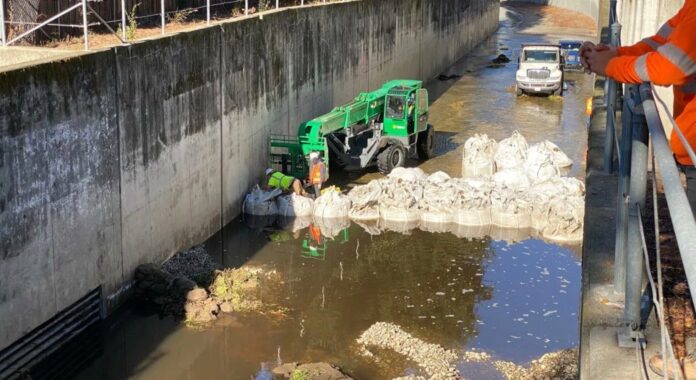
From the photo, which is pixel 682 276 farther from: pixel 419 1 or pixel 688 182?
pixel 419 1

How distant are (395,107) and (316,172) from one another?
15.5ft

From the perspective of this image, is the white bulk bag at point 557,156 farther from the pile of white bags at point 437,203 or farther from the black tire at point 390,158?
the pile of white bags at point 437,203

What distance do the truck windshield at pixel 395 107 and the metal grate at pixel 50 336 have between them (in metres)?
11.6

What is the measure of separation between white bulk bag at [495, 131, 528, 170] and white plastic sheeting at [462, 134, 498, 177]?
172mm

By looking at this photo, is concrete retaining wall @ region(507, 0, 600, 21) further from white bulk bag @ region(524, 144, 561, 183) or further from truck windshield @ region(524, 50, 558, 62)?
white bulk bag @ region(524, 144, 561, 183)

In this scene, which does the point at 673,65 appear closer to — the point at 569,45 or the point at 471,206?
the point at 471,206

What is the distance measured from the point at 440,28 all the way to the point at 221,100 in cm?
2510

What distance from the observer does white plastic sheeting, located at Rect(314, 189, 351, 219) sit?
19.9 metres

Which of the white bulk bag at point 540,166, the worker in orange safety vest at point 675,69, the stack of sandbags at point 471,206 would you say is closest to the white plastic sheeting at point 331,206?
the stack of sandbags at point 471,206

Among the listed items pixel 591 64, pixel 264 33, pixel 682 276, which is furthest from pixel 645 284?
pixel 264 33

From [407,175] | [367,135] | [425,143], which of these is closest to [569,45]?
[425,143]

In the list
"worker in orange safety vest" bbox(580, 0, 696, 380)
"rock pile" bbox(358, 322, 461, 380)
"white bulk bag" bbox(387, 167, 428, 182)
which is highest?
"worker in orange safety vest" bbox(580, 0, 696, 380)

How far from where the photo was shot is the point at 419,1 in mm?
37875

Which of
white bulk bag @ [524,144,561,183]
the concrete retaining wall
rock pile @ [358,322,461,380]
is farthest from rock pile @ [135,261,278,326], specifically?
the concrete retaining wall
